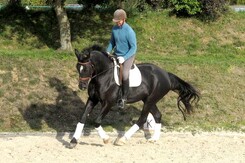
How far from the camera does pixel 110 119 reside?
12.4 metres

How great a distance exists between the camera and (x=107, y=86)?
10.1 meters

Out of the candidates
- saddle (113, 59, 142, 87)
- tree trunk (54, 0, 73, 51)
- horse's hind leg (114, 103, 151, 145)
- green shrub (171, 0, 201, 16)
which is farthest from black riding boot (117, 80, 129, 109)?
green shrub (171, 0, 201, 16)

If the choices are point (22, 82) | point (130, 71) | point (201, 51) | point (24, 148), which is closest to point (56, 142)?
point (24, 148)

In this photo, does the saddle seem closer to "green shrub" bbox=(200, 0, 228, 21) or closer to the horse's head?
the horse's head

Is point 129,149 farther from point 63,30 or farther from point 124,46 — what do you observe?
point 63,30

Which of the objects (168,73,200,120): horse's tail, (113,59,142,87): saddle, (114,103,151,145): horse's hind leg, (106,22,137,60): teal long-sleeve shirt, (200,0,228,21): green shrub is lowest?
(200,0,228,21): green shrub

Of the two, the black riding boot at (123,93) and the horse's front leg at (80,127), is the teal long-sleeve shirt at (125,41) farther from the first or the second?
the horse's front leg at (80,127)

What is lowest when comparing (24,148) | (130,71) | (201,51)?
(201,51)

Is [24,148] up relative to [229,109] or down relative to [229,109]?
up

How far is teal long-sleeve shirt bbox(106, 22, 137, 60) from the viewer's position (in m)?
10.0

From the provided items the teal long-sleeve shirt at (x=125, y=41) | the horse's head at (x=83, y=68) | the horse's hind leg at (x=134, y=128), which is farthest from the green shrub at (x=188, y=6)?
the horse's head at (x=83, y=68)

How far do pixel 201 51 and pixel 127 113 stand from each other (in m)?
7.16

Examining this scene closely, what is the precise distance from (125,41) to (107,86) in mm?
921

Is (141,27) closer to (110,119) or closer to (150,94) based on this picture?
(110,119)
